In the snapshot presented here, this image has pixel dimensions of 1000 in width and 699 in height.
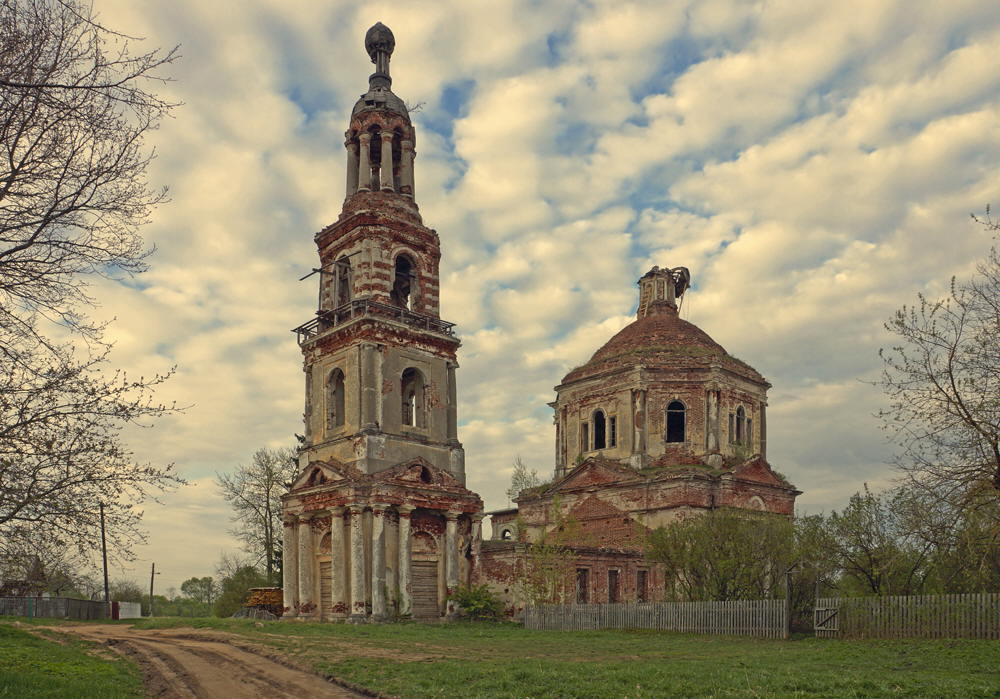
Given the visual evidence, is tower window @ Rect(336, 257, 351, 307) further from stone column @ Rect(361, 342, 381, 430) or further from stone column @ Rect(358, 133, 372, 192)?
stone column @ Rect(361, 342, 381, 430)

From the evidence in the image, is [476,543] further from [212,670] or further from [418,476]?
[212,670]

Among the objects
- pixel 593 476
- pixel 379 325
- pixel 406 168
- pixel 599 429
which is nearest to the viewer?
pixel 379 325

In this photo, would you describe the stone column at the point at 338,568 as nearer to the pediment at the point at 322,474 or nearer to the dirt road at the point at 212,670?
the pediment at the point at 322,474

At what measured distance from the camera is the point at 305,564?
35.4 metres

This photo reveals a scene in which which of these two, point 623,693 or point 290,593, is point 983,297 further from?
point 290,593

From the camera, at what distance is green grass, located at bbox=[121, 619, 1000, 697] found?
13.6 m

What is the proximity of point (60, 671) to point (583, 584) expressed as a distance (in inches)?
1024

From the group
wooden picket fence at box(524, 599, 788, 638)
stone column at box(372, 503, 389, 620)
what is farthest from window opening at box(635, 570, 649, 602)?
stone column at box(372, 503, 389, 620)

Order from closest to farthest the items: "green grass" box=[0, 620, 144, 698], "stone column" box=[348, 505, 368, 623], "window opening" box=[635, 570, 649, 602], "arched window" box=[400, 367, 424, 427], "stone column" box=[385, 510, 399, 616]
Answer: "green grass" box=[0, 620, 144, 698]
"stone column" box=[348, 505, 368, 623]
"stone column" box=[385, 510, 399, 616]
"arched window" box=[400, 367, 424, 427]
"window opening" box=[635, 570, 649, 602]

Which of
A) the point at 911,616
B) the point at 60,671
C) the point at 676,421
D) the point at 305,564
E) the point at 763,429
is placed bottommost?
the point at 305,564

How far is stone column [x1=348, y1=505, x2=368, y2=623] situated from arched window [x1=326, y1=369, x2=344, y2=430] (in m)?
4.96

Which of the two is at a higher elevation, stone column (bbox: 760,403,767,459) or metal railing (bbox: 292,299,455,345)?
metal railing (bbox: 292,299,455,345)

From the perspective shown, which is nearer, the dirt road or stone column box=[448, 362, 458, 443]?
the dirt road

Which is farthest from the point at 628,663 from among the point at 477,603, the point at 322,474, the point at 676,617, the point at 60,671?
the point at 322,474
